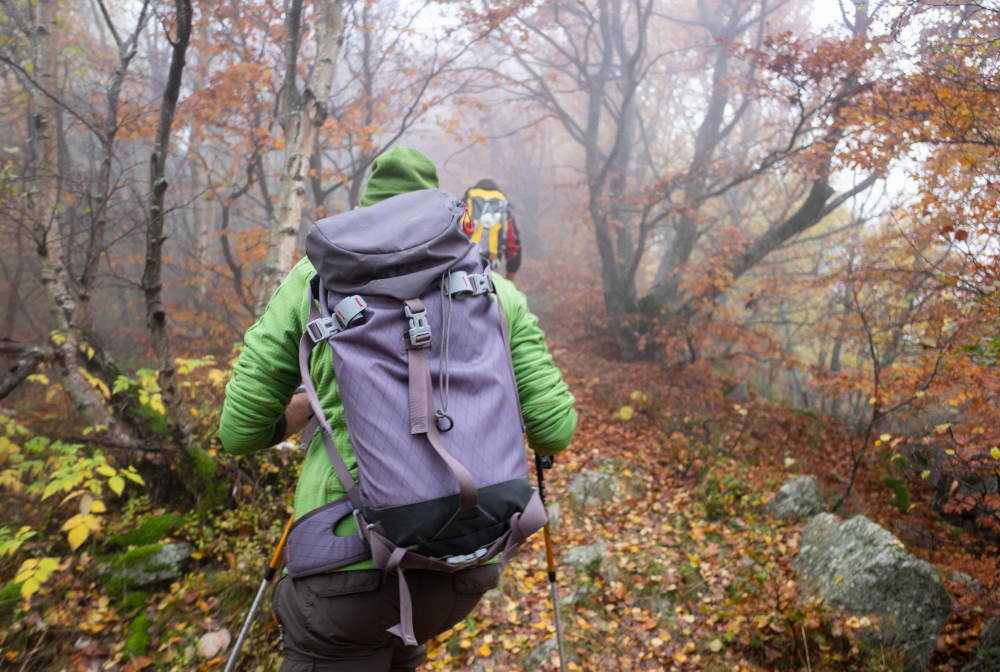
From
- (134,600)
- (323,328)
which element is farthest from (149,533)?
(323,328)

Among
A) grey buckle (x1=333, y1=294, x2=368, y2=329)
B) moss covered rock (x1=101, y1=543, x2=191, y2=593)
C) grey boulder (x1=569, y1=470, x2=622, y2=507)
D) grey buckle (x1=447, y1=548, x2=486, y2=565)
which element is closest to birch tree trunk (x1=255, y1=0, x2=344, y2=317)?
moss covered rock (x1=101, y1=543, x2=191, y2=593)

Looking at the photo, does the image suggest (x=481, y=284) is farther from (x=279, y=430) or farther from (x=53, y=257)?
(x=53, y=257)

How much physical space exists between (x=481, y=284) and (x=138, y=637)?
10.5ft

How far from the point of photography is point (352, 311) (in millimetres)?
1497

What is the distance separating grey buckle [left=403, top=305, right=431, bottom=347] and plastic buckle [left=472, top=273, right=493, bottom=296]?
0.21 meters

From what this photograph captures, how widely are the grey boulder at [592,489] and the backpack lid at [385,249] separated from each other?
4330 mm

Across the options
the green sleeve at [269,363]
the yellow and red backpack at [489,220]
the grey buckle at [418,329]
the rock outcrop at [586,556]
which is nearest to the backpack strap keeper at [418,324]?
the grey buckle at [418,329]

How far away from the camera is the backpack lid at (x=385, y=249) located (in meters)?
1.51

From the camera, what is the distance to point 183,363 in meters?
4.65

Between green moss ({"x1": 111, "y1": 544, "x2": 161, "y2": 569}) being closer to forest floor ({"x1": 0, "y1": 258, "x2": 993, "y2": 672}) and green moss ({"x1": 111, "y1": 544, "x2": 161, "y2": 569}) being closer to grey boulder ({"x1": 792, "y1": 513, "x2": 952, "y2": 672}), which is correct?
forest floor ({"x1": 0, "y1": 258, "x2": 993, "y2": 672})

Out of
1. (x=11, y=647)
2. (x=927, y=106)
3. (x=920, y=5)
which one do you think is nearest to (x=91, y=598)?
(x=11, y=647)

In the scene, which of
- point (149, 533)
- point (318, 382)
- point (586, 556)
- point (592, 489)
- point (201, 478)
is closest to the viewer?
point (318, 382)

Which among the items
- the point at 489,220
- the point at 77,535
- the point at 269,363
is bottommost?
the point at 77,535

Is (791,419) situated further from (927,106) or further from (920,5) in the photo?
(920,5)
